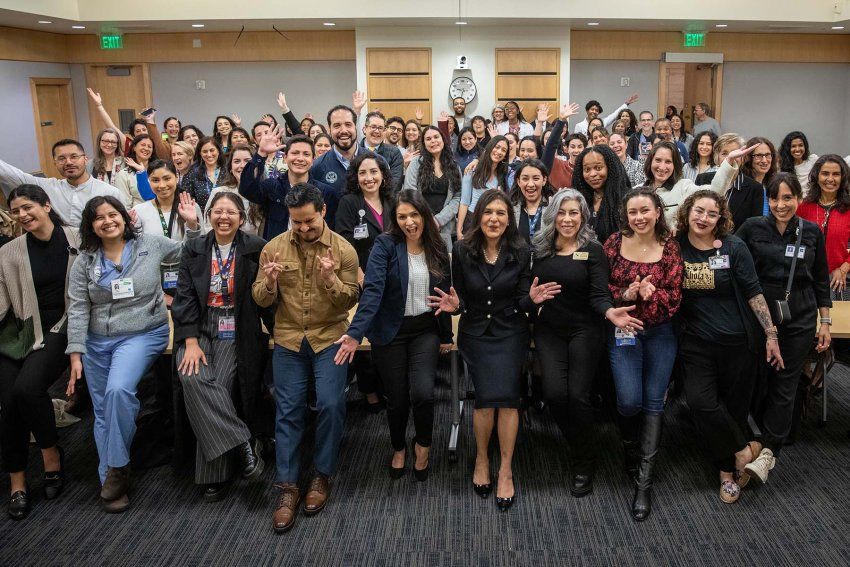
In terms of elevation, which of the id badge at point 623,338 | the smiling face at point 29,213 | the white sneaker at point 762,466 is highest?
the smiling face at point 29,213

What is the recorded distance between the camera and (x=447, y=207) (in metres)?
4.89

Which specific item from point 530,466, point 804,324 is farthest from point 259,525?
point 804,324

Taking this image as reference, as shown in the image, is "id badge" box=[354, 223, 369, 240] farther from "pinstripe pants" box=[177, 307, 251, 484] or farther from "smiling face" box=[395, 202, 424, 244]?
"pinstripe pants" box=[177, 307, 251, 484]

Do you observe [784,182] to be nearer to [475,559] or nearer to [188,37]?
[475,559]

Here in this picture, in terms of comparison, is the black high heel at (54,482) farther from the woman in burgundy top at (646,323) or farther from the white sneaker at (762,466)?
the white sneaker at (762,466)

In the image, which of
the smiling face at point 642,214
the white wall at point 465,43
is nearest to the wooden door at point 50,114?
the white wall at point 465,43

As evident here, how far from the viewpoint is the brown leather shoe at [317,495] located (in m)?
2.97

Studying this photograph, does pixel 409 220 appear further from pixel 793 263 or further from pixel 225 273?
pixel 793 263

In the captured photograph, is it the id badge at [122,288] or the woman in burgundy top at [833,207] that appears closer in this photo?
the id badge at [122,288]

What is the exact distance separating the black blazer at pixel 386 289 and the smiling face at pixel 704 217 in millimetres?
1235

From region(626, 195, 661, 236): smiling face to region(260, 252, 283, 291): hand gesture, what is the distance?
1731 mm

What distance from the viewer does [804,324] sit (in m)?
3.19

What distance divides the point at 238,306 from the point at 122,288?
629 mm

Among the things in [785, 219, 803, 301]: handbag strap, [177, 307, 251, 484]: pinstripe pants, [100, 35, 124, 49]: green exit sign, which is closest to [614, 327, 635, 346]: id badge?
[785, 219, 803, 301]: handbag strap
